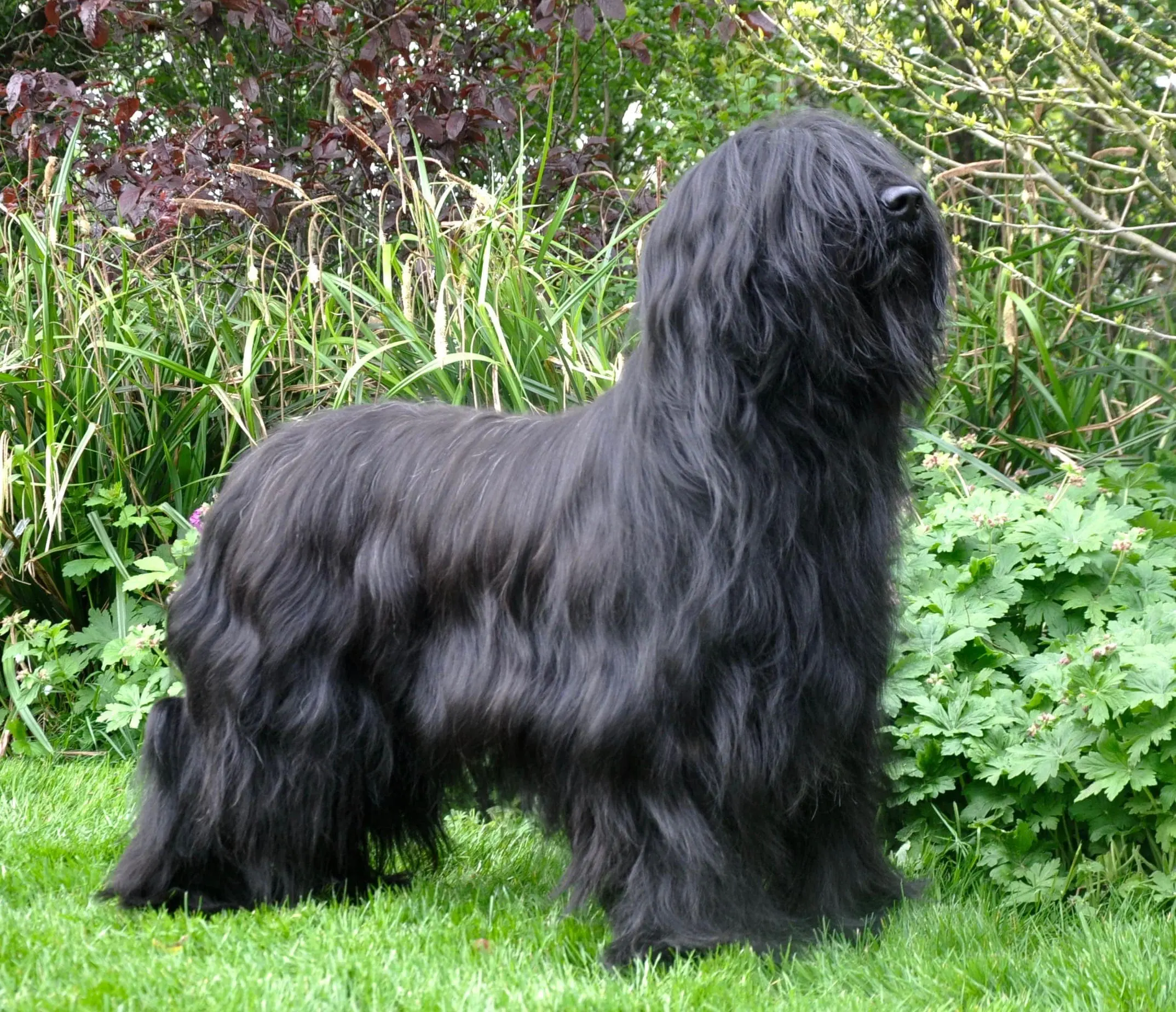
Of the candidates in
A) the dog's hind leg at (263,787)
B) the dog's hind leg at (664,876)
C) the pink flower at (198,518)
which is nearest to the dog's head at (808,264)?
the dog's hind leg at (664,876)

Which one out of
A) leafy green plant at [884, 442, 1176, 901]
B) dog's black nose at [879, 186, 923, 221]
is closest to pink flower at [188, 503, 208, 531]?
leafy green plant at [884, 442, 1176, 901]

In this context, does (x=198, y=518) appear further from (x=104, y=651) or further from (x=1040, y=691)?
(x=1040, y=691)

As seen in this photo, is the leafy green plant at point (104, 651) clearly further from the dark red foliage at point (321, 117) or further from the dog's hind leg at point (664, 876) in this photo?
the dog's hind leg at point (664, 876)

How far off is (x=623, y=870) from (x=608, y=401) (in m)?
0.99

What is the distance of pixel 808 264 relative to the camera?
2695 millimetres

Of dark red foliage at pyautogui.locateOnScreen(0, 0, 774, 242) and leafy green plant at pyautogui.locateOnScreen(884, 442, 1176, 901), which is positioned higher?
dark red foliage at pyautogui.locateOnScreen(0, 0, 774, 242)

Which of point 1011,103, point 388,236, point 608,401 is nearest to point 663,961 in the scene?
point 608,401

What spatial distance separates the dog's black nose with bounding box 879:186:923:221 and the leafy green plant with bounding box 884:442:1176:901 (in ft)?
4.25

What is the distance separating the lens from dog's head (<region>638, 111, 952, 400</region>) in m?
2.72

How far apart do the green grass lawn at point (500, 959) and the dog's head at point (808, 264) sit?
122 cm

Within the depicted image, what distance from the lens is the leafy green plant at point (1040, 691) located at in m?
3.39

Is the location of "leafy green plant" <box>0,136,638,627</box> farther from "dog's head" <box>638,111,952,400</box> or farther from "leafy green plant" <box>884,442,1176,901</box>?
"dog's head" <box>638,111,952,400</box>

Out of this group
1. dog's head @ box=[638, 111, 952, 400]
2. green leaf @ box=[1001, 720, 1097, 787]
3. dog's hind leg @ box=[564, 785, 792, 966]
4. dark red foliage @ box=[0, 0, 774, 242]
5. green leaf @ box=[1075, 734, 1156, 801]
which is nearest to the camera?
dog's head @ box=[638, 111, 952, 400]

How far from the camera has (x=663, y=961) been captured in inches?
116
